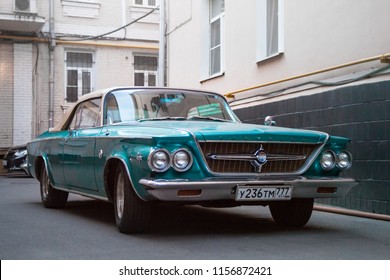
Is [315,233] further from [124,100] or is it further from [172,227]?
[124,100]

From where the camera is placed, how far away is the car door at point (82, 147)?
6.87 meters

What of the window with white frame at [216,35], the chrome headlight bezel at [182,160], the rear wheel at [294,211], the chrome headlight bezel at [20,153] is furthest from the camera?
the chrome headlight bezel at [20,153]

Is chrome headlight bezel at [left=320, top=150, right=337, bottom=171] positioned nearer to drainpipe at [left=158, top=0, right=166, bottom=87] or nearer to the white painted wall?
the white painted wall

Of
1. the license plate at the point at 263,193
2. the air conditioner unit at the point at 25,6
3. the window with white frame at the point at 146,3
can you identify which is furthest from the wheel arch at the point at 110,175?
the window with white frame at the point at 146,3

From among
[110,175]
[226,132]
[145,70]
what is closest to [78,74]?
[145,70]

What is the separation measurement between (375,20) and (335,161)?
2.67 meters

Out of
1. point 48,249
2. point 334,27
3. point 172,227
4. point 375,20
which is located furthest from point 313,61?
point 48,249

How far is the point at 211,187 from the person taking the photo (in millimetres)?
5395

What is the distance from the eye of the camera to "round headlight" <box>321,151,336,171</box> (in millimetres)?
6070

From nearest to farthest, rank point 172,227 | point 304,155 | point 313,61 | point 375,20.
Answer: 1. point 304,155
2. point 172,227
3. point 375,20
4. point 313,61

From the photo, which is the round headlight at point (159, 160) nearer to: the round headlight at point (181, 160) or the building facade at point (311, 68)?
the round headlight at point (181, 160)

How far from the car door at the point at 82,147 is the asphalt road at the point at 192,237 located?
1.57 feet

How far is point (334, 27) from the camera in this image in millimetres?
8922

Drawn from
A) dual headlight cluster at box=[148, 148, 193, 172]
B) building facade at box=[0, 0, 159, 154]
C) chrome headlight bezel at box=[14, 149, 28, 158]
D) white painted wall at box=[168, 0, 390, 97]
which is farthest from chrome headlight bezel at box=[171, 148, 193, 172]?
building facade at box=[0, 0, 159, 154]
